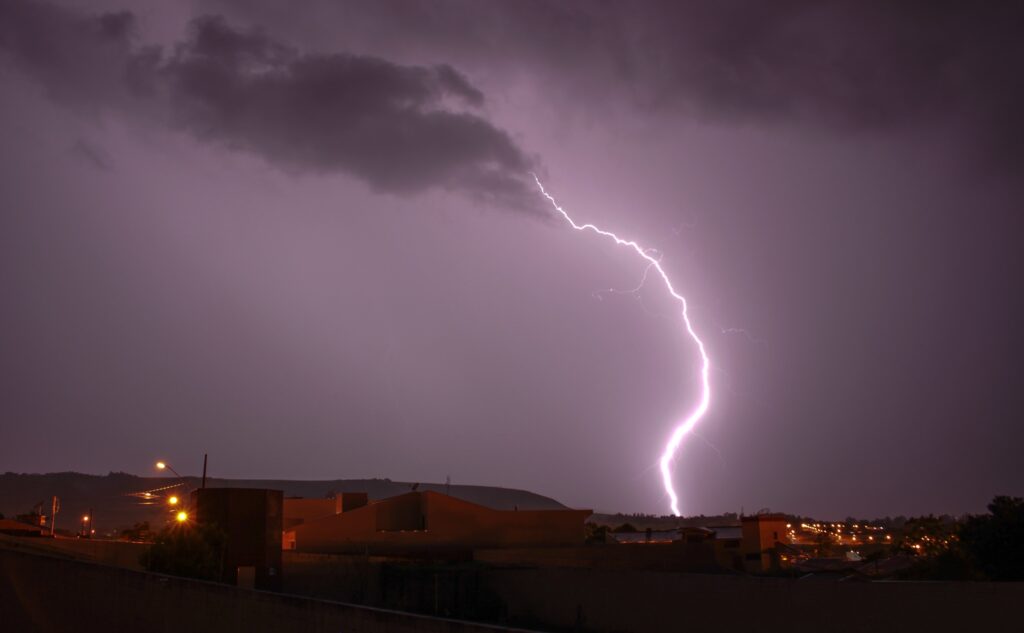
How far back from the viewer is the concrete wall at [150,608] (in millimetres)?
12547

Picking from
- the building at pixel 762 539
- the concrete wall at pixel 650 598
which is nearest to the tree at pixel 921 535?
the building at pixel 762 539

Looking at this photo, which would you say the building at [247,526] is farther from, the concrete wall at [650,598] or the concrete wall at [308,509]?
the concrete wall at [308,509]

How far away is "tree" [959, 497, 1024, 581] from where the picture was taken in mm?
36438

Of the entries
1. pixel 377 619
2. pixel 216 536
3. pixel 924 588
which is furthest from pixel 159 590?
pixel 216 536

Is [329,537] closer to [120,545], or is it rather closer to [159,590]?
[120,545]

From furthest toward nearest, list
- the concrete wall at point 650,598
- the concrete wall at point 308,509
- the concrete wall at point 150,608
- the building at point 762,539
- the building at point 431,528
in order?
1. the concrete wall at point 308,509
2. the building at point 762,539
3. the building at point 431,528
4. the concrete wall at point 650,598
5. the concrete wall at point 150,608

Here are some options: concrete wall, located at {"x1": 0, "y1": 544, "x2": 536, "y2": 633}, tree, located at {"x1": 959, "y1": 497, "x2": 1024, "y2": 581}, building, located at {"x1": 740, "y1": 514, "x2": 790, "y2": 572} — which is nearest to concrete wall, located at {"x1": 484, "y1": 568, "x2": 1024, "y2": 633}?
concrete wall, located at {"x1": 0, "y1": 544, "x2": 536, "y2": 633}

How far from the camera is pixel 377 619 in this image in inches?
476

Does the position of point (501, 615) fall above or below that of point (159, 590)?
below

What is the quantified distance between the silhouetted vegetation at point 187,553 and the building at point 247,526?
134 cm

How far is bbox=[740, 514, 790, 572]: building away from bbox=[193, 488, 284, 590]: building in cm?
2223

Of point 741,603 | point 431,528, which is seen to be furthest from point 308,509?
point 741,603

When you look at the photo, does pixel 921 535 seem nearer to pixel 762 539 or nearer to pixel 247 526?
pixel 762 539

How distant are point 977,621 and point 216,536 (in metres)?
28.2
